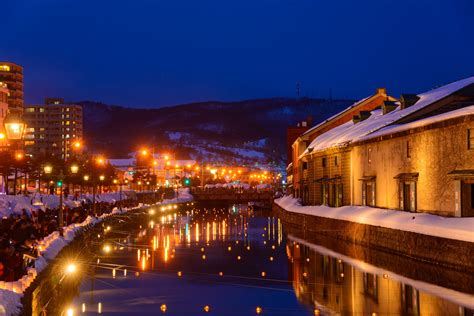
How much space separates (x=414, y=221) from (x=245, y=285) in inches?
461

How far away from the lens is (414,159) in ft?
132

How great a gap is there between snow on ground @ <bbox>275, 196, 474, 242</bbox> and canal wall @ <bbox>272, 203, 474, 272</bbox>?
0.23 m

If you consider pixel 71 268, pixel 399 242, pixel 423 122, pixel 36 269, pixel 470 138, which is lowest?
pixel 71 268

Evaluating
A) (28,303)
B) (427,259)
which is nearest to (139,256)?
(427,259)

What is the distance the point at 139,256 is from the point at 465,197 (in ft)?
55.6

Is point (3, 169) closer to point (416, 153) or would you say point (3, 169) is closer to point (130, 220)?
point (130, 220)

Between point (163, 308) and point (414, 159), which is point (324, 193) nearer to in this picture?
point (414, 159)

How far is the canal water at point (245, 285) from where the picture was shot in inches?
802

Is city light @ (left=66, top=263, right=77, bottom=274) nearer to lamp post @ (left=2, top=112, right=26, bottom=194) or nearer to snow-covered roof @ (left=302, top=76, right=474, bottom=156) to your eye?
lamp post @ (left=2, top=112, right=26, bottom=194)

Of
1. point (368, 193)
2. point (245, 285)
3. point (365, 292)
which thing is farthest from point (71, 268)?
point (368, 193)

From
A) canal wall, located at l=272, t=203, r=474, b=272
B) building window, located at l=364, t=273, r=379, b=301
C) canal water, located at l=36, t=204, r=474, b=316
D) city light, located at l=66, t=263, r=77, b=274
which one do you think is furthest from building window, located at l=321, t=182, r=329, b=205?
city light, located at l=66, t=263, r=77, b=274

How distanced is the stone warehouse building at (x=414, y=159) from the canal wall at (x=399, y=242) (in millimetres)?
2773

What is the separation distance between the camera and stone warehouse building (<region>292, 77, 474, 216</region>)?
33531 mm

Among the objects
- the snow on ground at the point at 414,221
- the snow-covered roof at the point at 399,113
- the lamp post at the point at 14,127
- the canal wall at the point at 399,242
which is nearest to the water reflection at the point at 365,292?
the canal wall at the point at 399,242
